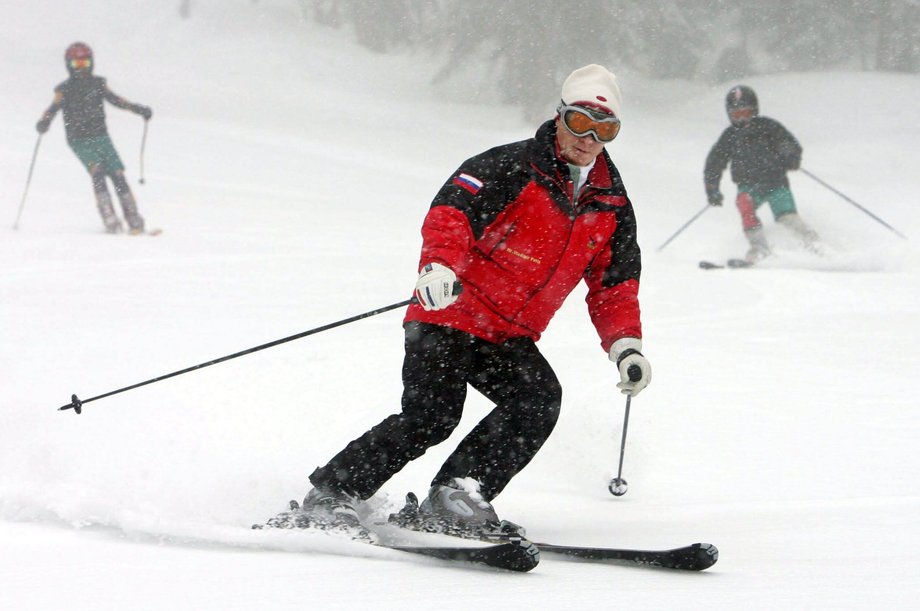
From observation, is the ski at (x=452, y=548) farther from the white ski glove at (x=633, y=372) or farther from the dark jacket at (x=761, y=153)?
the dark jacket at (x=761, y=153)

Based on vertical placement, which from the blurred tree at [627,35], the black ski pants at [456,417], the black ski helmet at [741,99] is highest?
the blurred tree at [627,35]

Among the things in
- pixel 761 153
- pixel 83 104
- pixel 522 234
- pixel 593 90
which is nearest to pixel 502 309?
pixel 522 234

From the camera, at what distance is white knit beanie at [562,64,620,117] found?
12.0ft

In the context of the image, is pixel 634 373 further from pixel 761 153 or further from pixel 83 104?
pixel 83 104

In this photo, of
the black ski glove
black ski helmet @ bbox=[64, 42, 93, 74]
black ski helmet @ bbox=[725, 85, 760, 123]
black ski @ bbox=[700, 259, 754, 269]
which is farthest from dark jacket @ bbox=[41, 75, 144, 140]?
black ski helmet @ bbox=[725, 85, 760, 123]

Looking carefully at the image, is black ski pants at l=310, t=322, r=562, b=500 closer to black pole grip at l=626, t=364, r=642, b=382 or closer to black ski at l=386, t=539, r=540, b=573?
black pole grip at l=626, t=364, r=642, b=382

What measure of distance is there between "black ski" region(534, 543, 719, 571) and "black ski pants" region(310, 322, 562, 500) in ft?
1.45

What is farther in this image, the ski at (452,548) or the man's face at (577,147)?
the man's face at (577,147)

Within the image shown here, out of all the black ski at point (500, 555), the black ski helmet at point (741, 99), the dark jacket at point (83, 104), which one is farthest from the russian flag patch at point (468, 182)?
the black ski helmet at point (741, 99)

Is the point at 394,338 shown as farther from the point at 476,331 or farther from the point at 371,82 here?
the point at 371,82

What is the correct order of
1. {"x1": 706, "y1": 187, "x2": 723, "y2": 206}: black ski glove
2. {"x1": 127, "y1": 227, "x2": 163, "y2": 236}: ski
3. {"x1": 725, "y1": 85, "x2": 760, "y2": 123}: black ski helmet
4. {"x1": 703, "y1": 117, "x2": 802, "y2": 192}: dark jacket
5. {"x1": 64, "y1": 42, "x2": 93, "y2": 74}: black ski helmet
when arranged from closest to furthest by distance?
{"x1": 64, "y1": 42, "x2": 93, "y2": 74}: black ski helmet → {"x1": 127, "y1": 227, "x2": 163, "y2": 236}: ski → {"x1": 703, "y1": 117, "x2": 802, "y2": 192}: dark jacket → {"x1": 725, "y1": 85, "x2": 760, "y2": 123}: black ski helmet → {"x1": 706, "y1": 187, "x2": 723, "y2": 206}: black ski glove

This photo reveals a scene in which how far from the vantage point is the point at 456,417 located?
3641mm

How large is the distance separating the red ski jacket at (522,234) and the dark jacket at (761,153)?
878cm

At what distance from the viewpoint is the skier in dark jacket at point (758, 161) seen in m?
12.0
